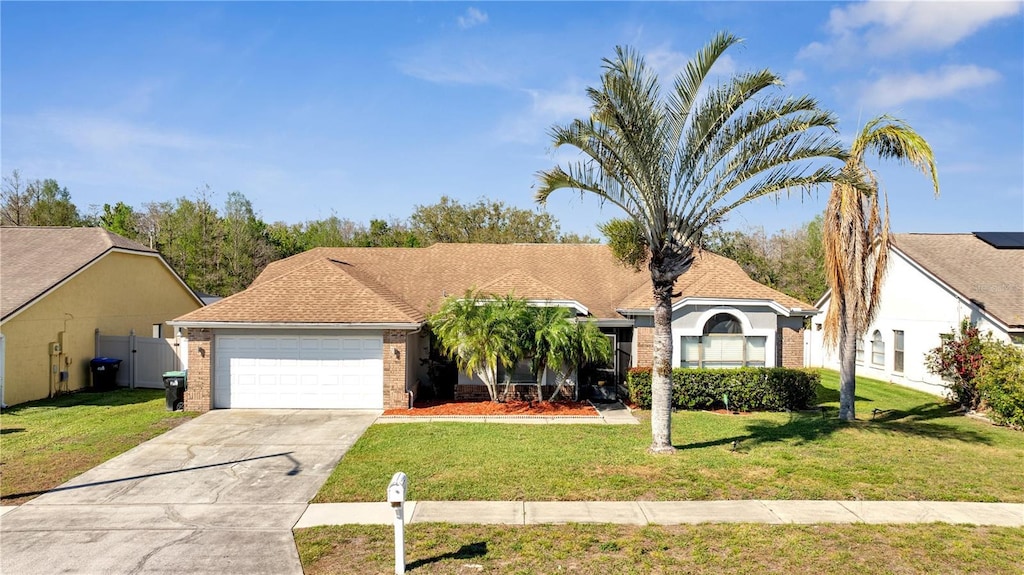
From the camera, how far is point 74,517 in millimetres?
8172

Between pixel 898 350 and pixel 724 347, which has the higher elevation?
pixel 724 347

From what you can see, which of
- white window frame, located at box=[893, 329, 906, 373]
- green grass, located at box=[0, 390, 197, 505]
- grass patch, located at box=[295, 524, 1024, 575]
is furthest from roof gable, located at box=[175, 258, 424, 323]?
white window frame, located at box=[893, 329, 906, 373]

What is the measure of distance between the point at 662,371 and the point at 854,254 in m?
6.52

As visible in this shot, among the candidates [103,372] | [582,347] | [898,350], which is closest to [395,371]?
[582,347]

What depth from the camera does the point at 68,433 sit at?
12969 mm

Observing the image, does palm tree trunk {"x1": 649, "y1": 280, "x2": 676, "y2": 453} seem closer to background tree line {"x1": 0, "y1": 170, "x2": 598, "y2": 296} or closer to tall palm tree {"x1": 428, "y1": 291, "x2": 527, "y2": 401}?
tall palm tree {"x1": 428, "y1": 291, "x2": 527, "y2": 401}

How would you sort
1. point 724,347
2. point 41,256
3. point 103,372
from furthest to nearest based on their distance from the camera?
point 41,256
point 103,372
point 724,347

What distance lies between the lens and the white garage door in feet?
51.9

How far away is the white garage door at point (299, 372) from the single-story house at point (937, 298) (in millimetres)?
13754

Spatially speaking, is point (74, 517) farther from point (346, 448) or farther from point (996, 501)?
point (996, 501)

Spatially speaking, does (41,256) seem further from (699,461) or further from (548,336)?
(699,461)

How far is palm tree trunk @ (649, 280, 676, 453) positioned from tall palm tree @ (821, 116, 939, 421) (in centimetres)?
572

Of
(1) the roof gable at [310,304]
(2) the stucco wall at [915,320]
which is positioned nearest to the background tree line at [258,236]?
(2) the stucco wall at [915,320]

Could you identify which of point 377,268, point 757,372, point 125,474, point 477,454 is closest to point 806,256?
point 757,372
